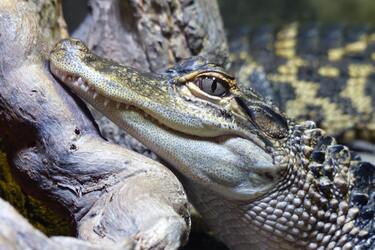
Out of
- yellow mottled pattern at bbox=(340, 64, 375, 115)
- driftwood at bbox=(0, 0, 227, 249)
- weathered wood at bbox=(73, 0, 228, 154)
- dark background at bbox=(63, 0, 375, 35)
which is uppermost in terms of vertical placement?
dark background at bbox=(63, 0, 375, 35)

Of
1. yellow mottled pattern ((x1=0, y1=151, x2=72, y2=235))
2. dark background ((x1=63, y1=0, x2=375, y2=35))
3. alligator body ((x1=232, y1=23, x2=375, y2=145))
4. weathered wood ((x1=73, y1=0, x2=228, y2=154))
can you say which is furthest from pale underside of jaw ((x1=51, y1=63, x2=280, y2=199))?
dark background ((x1=63, y1=0, x2=375, y2=35))

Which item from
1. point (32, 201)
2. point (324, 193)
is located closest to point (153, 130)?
point (32, 201)

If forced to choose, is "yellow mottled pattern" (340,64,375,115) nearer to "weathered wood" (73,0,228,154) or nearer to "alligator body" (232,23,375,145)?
"alligator body" (232,23,375,145)

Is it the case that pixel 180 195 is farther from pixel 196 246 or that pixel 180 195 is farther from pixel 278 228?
pixel 196 246

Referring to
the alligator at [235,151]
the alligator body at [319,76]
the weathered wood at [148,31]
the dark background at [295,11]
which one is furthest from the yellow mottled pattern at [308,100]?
the alligator at [235,151]

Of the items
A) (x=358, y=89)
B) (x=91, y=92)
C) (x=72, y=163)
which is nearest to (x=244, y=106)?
(x=91, y=92)

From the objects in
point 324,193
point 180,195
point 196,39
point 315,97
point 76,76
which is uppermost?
point 315,97

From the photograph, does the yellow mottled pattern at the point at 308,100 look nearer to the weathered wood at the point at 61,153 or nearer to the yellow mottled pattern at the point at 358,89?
the yellow mottled pattern at the point at 358,89
